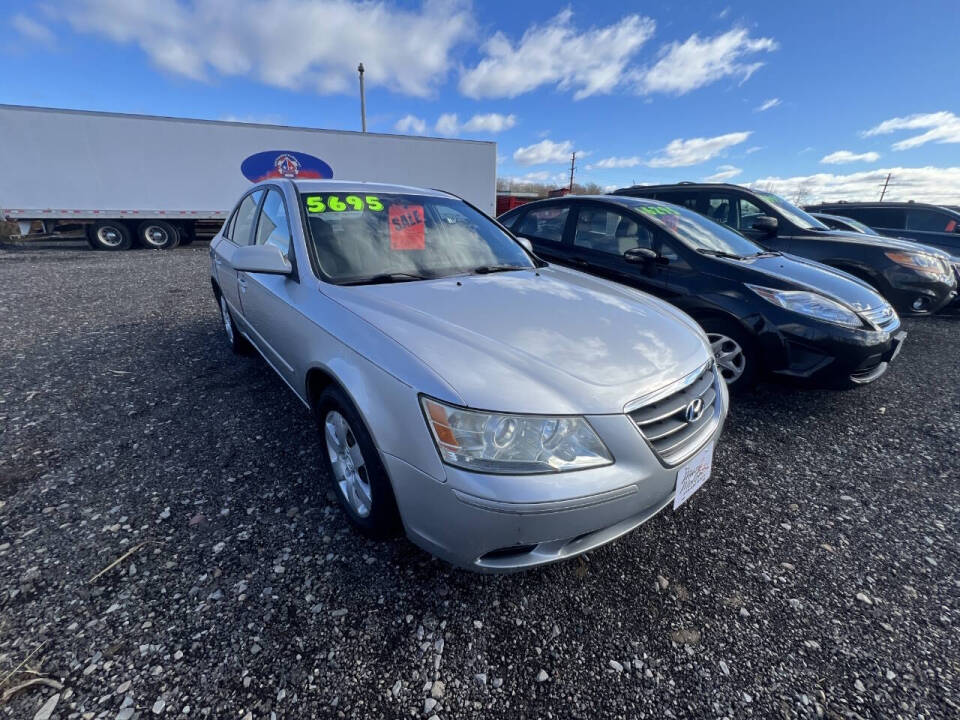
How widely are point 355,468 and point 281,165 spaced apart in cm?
1355

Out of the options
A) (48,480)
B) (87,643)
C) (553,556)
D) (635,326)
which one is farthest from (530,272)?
(48,480)

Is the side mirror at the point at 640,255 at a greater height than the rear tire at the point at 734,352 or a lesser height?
greater

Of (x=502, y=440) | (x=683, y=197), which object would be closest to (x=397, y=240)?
(x=502, y=440)

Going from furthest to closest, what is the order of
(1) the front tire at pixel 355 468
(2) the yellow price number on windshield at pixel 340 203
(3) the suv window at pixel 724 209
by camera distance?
(3) the suv window at pixel 724 209 → (2) the yellow price number on windshield at pixel 340 203 → (1) the front tire at pixel 355 468

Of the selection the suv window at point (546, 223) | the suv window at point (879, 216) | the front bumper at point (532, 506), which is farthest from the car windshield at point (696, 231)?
the suv window at point (879, 216)

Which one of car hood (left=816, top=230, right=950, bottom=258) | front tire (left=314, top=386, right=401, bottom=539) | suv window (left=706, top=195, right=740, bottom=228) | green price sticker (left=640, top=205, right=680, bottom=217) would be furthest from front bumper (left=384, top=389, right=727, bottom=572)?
car hood (left=816, top=230, right=950, bottom=258)

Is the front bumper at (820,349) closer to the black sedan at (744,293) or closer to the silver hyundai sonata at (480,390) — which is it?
the black sedan at (744,293)

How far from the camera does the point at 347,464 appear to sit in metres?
1.99

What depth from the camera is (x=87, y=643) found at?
1467 mm

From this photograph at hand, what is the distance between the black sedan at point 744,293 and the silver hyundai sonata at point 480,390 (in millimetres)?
1117

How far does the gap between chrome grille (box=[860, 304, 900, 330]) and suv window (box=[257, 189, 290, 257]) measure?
3984mm

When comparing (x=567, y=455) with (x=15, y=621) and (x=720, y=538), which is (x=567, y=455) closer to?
(x=720, y=538)

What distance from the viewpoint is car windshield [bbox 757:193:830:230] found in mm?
5359

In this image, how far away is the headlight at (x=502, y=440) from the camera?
1.39 m
